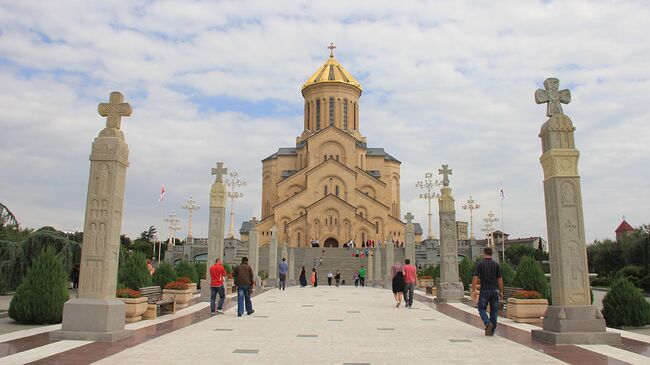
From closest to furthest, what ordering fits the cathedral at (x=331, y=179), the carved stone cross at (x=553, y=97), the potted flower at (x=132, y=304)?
the carved stone cross at (x=553, y=97) → the potted flower at (x=132, y=304) → the cathedral at (x=331, y=179)

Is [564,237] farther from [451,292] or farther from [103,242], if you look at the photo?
[451,292]

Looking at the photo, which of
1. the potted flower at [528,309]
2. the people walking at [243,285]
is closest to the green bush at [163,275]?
the people walking at [243,285]

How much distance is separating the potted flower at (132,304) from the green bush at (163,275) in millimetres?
5010

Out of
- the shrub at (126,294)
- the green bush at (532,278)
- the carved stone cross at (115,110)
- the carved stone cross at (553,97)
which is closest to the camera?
the carved stone cross at (553,97)

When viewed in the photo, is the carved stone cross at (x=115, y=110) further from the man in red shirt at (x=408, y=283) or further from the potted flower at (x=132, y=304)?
the man in red shirt at (x=408, y=283)

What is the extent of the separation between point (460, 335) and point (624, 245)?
33.2 metres

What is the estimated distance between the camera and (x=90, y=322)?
24.4 ft

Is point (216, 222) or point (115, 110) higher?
point (115, 110)

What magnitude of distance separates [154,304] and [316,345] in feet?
15.2

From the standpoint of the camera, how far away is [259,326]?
912 cm

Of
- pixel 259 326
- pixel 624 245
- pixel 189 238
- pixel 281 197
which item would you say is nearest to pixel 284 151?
pixel 281 197

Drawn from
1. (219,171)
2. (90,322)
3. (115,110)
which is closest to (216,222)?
(219,171)

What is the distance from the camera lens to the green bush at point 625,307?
9.61 metres

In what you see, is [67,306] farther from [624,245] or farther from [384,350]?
[624,245]
